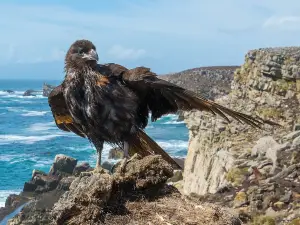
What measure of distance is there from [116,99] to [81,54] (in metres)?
0.75

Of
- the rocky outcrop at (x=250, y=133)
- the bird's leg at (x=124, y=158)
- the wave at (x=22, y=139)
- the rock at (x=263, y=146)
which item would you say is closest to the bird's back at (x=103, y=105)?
the bird's leg at (x=124, y=158)

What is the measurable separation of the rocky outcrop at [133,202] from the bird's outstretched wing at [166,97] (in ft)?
3.07

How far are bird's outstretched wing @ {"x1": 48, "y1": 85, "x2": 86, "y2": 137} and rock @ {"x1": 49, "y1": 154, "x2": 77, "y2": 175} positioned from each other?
1277 inches

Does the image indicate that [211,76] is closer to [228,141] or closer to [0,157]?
[0,157]

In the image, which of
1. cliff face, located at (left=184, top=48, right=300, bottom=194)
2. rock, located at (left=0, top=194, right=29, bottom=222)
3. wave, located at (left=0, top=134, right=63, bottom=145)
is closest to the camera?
cliff face, located at (left=184, top=48, right=300, bottom=194)

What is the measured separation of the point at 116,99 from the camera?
717 centimetres

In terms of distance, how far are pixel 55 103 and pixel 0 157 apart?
157 feet

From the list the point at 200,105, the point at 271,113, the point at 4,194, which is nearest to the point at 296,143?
the point at 271,113

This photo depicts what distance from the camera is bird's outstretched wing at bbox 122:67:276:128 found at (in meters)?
7.21

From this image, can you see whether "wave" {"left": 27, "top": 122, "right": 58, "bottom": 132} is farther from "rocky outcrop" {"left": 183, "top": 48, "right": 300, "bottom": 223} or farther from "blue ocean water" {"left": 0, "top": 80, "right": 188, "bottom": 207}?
"rocky outcrop" {"left": 183, "top": 48, "right": 300, "bottom": 223}

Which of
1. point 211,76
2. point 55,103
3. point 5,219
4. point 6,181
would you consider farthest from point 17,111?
point 55,103

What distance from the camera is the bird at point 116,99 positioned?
7082 mm

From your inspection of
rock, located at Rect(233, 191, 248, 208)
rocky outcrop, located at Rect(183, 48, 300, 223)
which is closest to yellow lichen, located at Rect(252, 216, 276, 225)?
rock, located at Rect(233, 191, 248, 208)

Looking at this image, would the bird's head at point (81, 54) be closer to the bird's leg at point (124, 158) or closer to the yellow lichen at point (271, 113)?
the bird's leg at point (124, 158)
